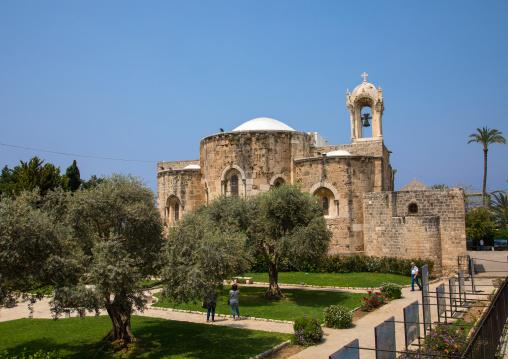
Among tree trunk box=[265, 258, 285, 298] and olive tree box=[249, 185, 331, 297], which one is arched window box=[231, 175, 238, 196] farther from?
tree trunk box=[265, 258, 285, 298]

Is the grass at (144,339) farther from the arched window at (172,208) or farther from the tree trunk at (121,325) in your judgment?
the arched window at (172,208)

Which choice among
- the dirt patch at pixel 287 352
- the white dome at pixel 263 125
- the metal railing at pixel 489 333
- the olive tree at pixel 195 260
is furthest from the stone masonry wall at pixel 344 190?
the olive tree at pixel 195 260

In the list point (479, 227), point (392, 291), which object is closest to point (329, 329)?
point (392, 291)

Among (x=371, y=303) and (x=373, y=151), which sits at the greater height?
(x=373, y=151)

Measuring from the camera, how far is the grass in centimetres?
1023

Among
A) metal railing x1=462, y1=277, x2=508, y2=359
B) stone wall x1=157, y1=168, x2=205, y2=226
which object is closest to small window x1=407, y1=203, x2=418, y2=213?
metal railing x1=462, y1=277, x2=508, y2=359

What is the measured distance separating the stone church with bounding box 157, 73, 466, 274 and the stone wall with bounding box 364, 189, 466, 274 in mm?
46

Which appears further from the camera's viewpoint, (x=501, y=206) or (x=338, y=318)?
(x=501, y=206)

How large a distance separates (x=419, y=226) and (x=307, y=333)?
12609 mm

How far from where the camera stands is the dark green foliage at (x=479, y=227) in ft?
121

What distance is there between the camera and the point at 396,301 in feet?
51.8

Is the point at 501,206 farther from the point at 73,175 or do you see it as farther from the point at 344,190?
the point at 73,175

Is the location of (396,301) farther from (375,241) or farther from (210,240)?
(210,240)

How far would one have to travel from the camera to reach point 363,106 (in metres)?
26.5
